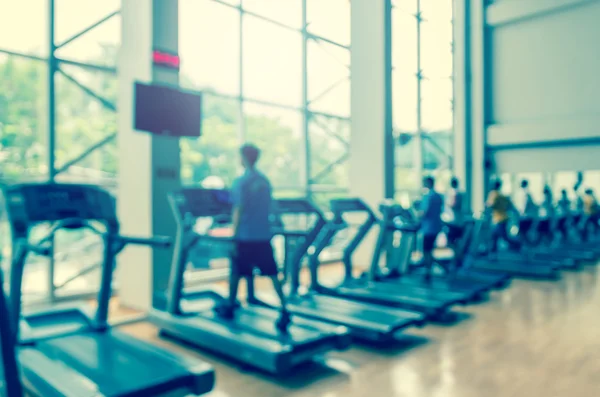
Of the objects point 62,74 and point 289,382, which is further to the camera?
point 62,74

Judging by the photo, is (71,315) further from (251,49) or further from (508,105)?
(508,105)

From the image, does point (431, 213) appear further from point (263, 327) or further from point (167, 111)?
point (167, 111)

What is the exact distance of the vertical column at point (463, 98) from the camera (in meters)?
9.63

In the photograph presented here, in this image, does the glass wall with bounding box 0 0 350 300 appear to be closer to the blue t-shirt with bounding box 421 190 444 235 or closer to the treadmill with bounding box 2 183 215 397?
the treadmill with bounding box 2 183 215 397

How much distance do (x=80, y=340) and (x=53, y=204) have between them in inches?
33.4

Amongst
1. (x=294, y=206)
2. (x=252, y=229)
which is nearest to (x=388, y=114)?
(x=294, y=206)

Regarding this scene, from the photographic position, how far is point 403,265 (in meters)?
5.78

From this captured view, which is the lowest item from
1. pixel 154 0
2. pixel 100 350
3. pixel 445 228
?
pixel 100 350

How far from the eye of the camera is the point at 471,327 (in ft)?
12.8

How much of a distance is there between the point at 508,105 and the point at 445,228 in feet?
17.0

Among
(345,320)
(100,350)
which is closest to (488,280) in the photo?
(345,320)

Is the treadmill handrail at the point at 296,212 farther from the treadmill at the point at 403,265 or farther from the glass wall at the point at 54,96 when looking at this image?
the glass wall at the point at 54,96

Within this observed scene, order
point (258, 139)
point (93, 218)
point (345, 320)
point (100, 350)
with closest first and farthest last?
1. point (100, 350)
2. point (93, 218)
3. point (345, 320)
4. point (258, 139)

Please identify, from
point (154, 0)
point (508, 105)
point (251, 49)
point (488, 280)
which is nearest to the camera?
point (154, 0)
